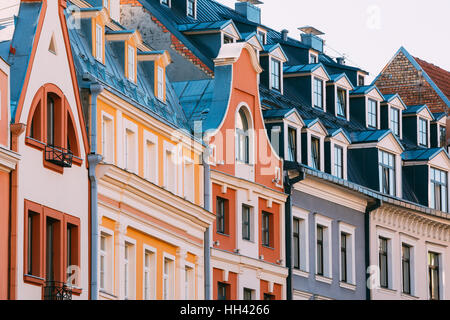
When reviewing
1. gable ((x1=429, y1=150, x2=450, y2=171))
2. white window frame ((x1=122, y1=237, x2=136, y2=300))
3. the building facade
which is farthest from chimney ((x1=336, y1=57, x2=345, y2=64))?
white window frame ((x1=122, y1=237, x2=136, y2=300))

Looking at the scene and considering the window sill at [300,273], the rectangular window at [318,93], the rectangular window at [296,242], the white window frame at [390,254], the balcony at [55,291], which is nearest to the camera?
the balcony at [55,291]

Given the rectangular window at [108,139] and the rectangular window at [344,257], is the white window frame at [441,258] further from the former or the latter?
the rectangular window at [108,139]

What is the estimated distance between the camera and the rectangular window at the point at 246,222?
50188 mm

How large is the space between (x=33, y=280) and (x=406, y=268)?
28.4 meters

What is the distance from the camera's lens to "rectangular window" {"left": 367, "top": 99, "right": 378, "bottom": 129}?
6322cm

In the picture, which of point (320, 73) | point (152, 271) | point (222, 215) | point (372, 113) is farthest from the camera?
point (372, 113)

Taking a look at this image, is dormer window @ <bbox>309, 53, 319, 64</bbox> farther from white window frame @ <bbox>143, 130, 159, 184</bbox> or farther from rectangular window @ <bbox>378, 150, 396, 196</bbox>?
white window frame @ <bbox>143, 130, 159, 184</bbox>

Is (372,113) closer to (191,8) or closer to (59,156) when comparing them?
(191,8)

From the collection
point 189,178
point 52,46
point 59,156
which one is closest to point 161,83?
point 189,178

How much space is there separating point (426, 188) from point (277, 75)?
32.0 feet

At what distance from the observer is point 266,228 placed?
51.7 meters

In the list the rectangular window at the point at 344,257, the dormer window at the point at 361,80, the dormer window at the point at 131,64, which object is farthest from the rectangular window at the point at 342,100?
the dormer window at the point at 131,64

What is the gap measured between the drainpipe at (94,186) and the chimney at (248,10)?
2546 cm

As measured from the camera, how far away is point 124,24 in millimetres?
53969
